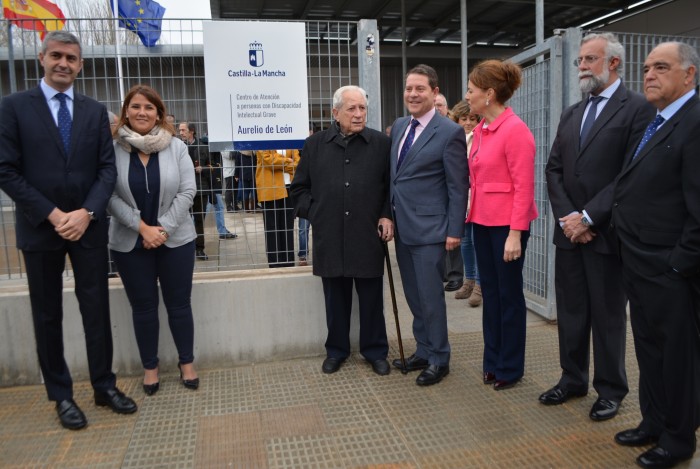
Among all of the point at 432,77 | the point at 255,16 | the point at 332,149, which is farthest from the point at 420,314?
the point at 255,16

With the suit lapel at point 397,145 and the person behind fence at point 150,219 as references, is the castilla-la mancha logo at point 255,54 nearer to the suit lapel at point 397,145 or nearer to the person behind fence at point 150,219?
the person behind fence at point 150,219

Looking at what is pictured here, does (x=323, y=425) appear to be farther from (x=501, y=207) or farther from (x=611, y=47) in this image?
(x=611, y=47)

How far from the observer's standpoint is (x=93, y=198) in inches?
127

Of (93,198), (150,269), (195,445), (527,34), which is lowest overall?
(195,445)

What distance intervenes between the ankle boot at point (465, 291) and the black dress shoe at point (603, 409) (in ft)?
8.40

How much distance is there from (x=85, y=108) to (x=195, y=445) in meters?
2.06

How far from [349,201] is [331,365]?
1.22 m

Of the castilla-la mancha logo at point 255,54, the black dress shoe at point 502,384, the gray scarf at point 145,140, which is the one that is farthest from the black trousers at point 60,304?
the black dress shoe at point 502,384

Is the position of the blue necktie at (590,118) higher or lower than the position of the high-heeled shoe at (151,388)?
higher

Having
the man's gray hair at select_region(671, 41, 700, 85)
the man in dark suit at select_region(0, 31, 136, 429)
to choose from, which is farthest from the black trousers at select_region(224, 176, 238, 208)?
the man's gray hair at select_region(671, 41, 700, 85)

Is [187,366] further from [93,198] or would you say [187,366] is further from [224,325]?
[93,198]

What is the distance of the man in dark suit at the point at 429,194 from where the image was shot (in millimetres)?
3672

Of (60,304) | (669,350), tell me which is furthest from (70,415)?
(669,350)

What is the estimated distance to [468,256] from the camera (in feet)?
19.0
